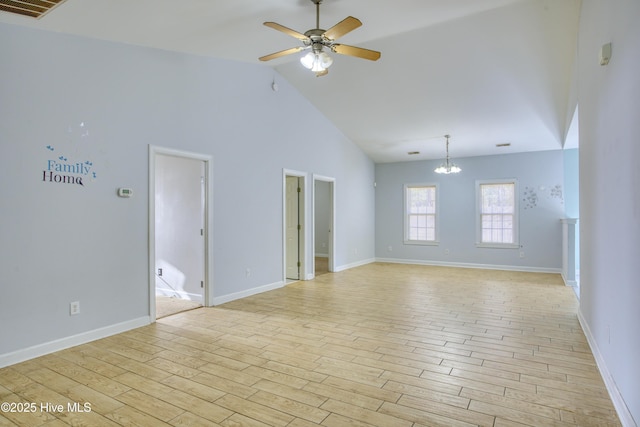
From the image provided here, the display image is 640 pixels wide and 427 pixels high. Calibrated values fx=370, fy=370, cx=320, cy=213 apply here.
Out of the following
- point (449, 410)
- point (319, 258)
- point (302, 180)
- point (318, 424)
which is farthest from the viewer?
point (319, 258)

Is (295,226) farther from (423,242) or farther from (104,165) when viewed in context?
(423,242)

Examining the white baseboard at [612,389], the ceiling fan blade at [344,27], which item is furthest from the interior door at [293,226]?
the white baseboard at [612,389]

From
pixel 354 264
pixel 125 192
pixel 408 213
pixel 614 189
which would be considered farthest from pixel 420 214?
pixel 125 192

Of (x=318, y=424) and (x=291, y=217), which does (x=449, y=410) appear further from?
(x=291, y=217)

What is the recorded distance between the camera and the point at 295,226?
22.8 feet

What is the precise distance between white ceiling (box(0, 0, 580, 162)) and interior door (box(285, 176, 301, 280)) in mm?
1638

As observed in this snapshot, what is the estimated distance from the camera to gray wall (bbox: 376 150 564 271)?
25.7ft

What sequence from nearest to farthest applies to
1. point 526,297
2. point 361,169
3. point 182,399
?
point 182,399, point 526,297, point 361,169

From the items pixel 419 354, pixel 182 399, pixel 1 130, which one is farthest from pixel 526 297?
pixel 1 130

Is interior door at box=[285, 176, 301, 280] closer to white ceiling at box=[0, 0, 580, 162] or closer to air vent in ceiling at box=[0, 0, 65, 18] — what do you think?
white ceiling at box=[0, 0, 580, 162]

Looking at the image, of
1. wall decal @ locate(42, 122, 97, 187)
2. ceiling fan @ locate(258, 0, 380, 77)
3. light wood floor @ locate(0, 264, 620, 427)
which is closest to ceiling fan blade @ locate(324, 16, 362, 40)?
ceiling fan @ locate(258, 0, 380, 77)

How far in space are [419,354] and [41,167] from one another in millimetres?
3734

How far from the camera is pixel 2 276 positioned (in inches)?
119

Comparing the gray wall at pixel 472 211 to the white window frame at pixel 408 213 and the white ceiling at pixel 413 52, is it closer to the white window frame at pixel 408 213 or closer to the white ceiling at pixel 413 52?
the white window frame at pixel 408 213
